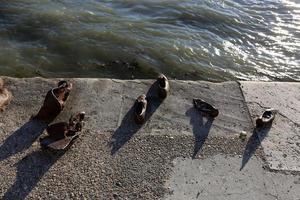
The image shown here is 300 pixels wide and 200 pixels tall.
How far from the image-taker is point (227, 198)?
180 inches

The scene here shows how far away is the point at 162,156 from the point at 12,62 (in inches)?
171

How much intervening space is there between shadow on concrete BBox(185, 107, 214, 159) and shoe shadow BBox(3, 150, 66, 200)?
5.88 feet

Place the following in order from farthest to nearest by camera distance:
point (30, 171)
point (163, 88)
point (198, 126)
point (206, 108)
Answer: point (163, 88)
point (206, 108)
point (198, 126)
point (30, 171)

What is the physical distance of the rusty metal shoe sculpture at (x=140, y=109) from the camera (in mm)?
5578

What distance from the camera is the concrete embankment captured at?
15.1ft

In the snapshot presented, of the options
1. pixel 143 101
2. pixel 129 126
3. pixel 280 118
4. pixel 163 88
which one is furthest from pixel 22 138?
pixel 280 118

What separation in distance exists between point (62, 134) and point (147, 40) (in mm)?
4490

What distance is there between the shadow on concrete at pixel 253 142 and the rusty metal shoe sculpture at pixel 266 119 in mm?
79

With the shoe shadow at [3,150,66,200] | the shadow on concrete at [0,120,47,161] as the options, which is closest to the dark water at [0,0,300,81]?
the shadow on concrete at [0,120,47,161]

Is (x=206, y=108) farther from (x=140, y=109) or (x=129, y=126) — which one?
(x=129, y=126)

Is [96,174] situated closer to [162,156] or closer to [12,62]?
[162,156]

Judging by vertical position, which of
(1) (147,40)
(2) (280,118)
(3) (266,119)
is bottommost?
(1) (147,40)

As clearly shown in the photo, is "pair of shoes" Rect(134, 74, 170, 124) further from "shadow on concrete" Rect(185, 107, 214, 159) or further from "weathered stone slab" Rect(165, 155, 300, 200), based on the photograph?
"weathered stone slab" Rect(165, 155, 300, 200)

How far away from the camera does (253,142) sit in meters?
5.46
